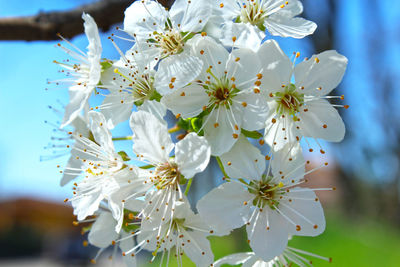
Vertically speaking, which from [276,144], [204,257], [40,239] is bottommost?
[40,239]

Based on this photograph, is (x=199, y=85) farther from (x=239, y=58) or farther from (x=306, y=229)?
(x=306, y=229)

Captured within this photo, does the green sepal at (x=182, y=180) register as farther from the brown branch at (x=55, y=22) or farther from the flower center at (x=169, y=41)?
the brown branch at (x=55, y=22)

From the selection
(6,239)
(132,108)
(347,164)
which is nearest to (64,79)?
(132,108)

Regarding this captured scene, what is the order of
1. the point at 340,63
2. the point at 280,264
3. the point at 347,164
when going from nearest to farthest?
the point at 340,63 → the point at 280,264 → the point at 347,164

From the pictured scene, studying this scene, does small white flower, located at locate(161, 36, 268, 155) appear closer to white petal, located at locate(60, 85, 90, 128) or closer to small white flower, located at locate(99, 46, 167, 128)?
small white flower, located at locate(99, 46, 167, 128)

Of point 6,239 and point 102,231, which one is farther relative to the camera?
point 6,239
